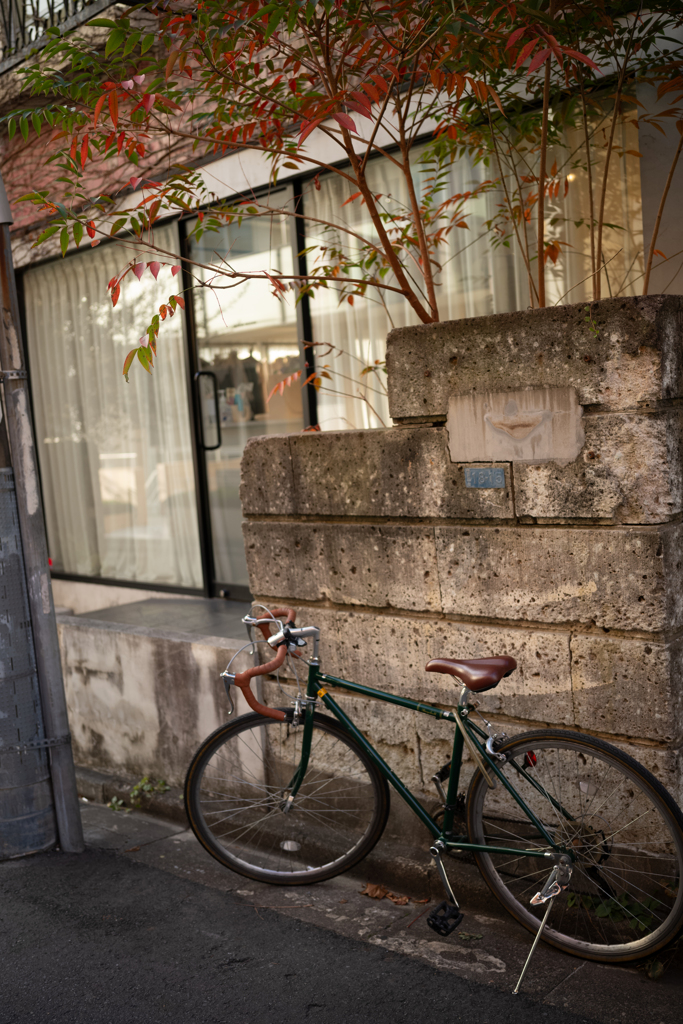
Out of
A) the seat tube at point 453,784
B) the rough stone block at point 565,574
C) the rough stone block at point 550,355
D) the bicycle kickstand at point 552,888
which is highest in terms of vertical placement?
the rough stone block at point 550,355

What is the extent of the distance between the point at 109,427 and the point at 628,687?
5.77 meters

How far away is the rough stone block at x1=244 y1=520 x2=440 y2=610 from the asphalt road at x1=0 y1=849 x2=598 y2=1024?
1388 mm

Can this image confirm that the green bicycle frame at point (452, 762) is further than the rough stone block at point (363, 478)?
No

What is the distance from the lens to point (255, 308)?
259 inches

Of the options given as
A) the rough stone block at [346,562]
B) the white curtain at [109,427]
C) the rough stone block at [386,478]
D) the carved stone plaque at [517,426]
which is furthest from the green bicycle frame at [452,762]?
the white curtain at [109,427]

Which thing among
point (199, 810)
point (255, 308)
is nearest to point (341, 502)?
point (199, 810)

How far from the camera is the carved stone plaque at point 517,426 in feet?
11.1

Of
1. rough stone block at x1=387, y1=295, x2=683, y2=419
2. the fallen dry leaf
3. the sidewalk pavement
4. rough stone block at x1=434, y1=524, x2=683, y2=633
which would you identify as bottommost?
the fallen dry leaf

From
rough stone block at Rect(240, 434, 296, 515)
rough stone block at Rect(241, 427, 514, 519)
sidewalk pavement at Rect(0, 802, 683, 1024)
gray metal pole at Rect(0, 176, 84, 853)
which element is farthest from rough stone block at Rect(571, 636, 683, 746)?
gray metal pole at Rect(0, 176, 84, 853)

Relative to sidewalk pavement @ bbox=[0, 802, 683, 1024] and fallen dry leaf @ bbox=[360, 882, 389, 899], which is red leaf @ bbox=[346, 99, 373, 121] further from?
fallen dry leaf @ bbox=[360, 882, 389, 899]

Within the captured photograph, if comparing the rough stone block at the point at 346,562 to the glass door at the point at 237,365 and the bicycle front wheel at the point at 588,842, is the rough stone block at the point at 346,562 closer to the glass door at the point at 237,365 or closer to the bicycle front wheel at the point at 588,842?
the bicycle front wheel at the point at 588,842

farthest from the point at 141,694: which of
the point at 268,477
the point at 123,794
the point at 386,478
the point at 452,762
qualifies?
the point at 452,762

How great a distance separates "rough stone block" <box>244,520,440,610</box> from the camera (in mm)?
3895

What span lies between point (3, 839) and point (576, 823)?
279 centimetres
